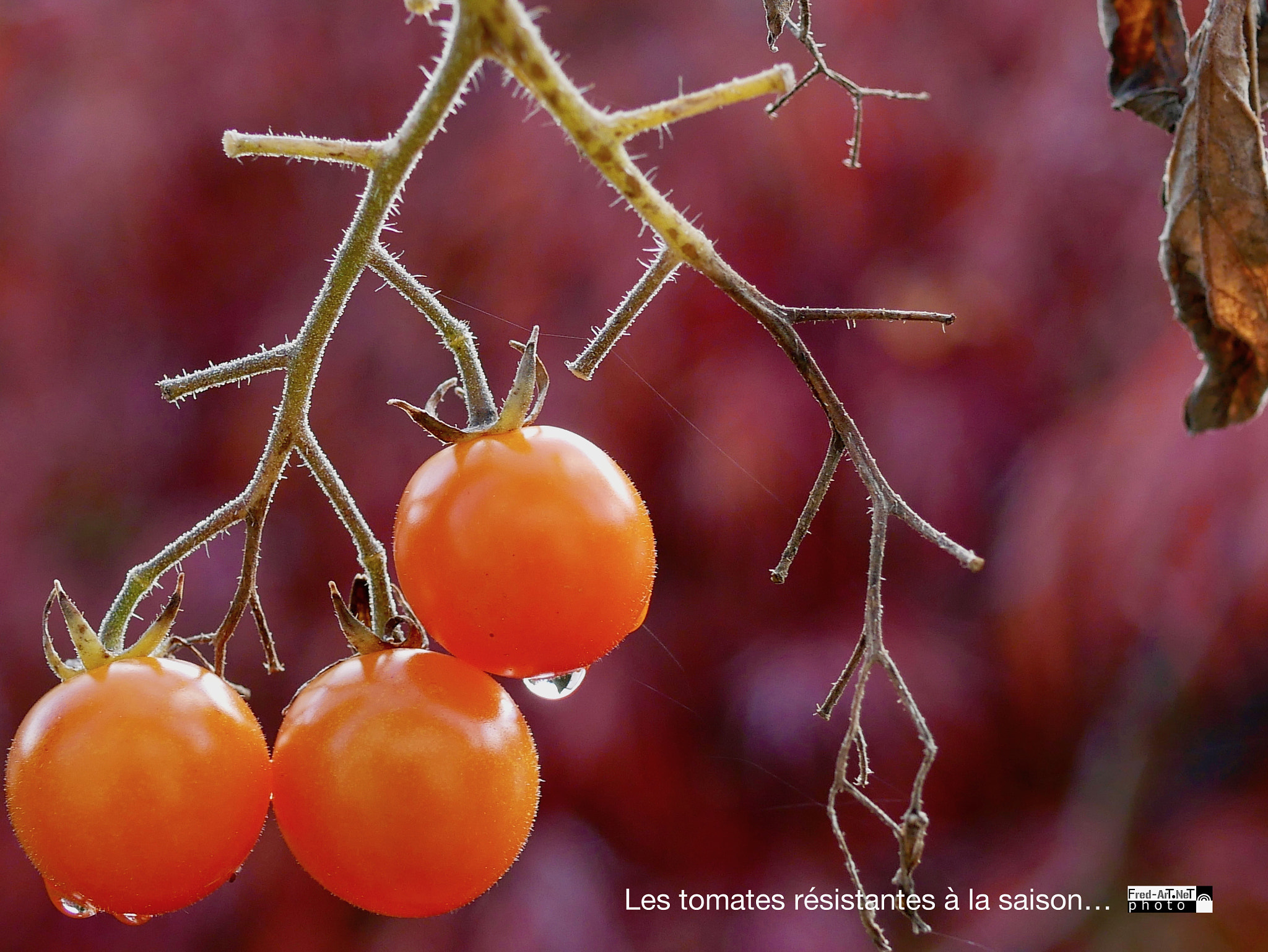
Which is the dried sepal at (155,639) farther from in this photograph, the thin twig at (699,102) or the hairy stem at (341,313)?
the thin twig at (699,102)

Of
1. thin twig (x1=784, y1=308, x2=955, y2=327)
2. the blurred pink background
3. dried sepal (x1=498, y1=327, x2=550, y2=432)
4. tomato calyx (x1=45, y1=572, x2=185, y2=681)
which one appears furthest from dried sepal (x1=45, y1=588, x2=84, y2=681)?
the blurred pink background

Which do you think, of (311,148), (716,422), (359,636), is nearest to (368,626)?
(359,636)

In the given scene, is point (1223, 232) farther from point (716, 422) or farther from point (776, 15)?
point (716, 422)

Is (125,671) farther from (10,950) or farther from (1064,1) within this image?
(1064,1)

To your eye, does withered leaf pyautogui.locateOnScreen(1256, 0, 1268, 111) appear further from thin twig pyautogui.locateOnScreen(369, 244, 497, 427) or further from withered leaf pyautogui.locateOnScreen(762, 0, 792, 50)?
thin twig pyautogui.locateOnScreen(369, 244, 497, 427)

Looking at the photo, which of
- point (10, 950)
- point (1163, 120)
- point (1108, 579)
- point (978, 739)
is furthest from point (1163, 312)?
point (10, 950)

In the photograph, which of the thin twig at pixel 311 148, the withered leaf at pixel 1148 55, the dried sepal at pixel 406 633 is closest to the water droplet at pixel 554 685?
the dried sepal at pixel 406 633
